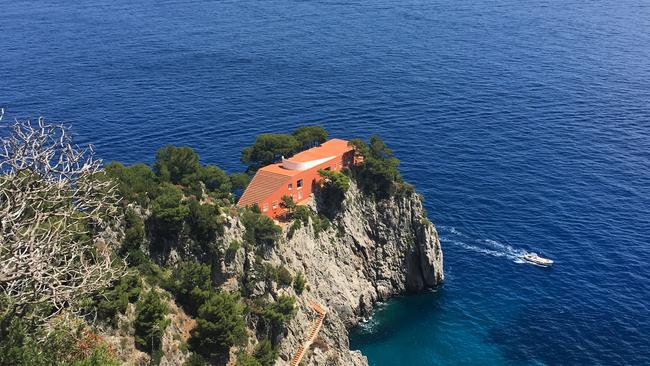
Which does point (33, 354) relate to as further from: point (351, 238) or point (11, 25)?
point (11, 25)

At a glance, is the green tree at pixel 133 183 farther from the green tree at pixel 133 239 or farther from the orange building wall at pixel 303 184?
the orange building wall at pixel 303 184

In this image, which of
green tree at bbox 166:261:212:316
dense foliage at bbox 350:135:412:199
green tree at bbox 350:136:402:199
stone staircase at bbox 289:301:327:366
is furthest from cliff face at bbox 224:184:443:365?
green tree at bbox 166:261:212:316

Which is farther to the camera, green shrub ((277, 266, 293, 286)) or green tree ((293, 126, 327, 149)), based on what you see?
green tree ((293, 126, 327, 149))

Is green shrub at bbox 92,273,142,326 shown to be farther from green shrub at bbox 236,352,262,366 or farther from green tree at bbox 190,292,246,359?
green shrub at bbox 236,352,262,366

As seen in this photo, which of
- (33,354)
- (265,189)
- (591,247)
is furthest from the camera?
(591,247)

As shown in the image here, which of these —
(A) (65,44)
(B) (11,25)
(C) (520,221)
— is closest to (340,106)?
(C) (520,221)

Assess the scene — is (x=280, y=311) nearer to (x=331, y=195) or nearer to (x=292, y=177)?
(x=292, y=177)
